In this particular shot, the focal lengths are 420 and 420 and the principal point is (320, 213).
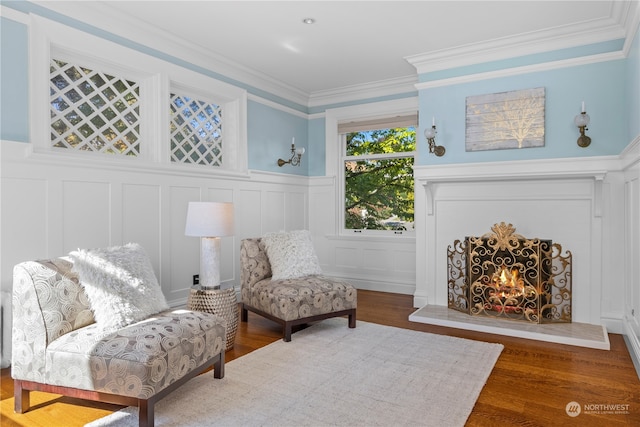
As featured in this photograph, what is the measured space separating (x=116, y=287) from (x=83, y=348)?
397 millimetres

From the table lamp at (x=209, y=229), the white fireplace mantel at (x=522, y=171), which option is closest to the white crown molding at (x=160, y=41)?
the table lamp at (x=209, y=229)

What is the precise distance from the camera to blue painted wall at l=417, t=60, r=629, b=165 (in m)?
3.48

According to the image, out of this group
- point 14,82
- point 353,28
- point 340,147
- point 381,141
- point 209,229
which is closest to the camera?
point 14,82

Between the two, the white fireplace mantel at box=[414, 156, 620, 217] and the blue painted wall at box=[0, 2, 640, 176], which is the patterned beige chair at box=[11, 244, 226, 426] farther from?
the white fireplace mantel at box=[414, 156, 620, 217]

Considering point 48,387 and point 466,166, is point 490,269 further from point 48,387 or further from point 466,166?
point 48,387

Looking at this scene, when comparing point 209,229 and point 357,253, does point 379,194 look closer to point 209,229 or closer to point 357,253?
point 357,253

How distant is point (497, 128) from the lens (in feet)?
12.8

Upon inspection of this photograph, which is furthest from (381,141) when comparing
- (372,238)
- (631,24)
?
(631,24)

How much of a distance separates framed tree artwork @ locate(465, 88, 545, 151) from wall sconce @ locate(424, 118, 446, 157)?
243 millimetres

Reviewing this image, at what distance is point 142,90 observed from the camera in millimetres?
3730

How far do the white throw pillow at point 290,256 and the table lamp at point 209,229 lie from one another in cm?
72

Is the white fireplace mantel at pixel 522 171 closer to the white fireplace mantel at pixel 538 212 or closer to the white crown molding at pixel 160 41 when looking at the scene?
the white fireplace mantel at pixel 538 212

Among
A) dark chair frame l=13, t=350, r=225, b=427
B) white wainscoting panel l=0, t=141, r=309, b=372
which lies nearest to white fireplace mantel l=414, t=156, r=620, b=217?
white wainscoting panel l=0, t=141, r=309, b=372

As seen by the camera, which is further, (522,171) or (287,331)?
(522,171)
